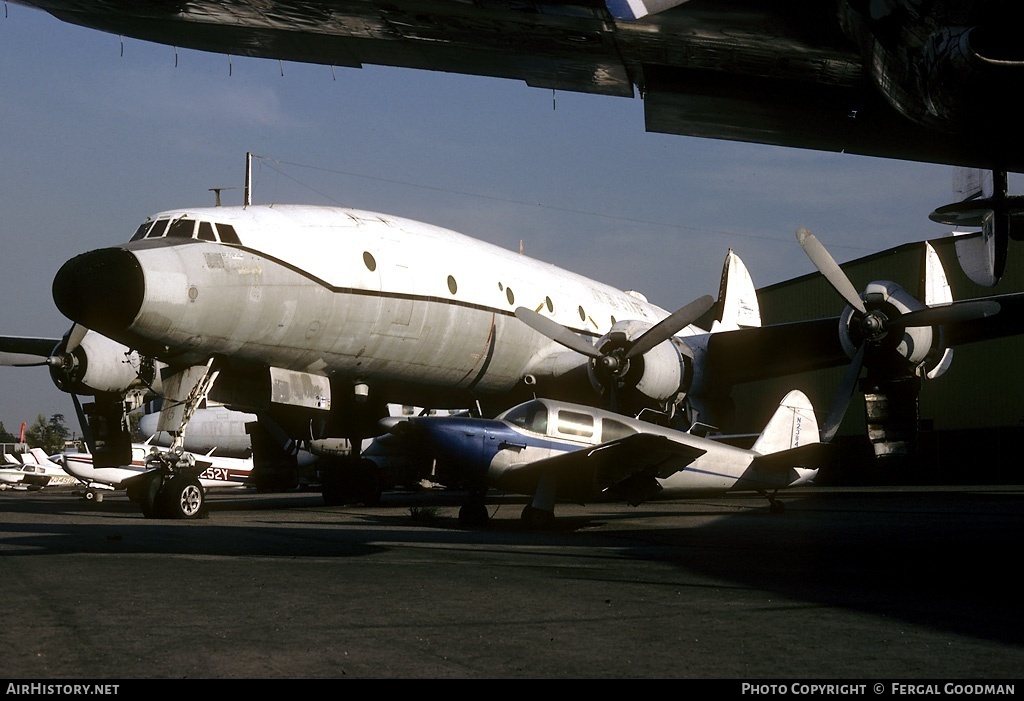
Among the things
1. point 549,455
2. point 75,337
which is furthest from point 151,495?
point 549,455

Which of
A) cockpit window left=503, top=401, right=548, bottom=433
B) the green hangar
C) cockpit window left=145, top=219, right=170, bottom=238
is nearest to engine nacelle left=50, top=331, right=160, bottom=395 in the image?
cockpit window left=145, top=219, right=170, bottom=238

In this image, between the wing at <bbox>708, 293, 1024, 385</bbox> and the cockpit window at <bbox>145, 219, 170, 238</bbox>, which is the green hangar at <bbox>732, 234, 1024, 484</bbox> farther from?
the cockpit window at <bbox>145, 219, 170, 238</bbox>

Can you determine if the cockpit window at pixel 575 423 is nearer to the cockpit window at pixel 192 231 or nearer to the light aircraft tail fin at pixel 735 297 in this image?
the cockpit window at pixel 192 231

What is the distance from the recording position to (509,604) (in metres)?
Result: 6.99

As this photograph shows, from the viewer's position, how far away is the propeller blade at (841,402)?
52.5 feet

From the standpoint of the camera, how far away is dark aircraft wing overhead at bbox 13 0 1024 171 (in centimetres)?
486

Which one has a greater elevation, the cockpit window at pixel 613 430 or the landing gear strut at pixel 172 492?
the cockpit window at pixel 613 430

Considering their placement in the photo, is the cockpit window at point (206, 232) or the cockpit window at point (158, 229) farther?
the cockpit window at point (158, 229)

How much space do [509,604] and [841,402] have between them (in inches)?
443

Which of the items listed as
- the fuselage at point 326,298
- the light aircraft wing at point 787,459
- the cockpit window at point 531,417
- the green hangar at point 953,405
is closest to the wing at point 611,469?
the cockpit window at point 531,417

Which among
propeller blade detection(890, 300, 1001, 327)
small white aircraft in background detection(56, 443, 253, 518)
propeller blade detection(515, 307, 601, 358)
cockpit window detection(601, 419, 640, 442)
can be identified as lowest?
small white aircraft in background detection(56, 443, 253, 518)

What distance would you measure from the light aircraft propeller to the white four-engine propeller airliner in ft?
0.11

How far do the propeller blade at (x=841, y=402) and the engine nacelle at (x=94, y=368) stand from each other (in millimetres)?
12697
